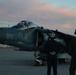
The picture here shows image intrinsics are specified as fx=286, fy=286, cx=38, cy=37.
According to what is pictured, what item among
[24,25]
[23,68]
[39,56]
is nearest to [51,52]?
[23,68]

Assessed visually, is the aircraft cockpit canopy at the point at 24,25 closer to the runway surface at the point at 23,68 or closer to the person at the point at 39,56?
the person at the point at 39,56

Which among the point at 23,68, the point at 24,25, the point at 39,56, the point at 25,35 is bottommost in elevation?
the point at 23,68

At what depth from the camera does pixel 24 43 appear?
18.1 m

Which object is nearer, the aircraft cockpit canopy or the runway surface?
the runway surface

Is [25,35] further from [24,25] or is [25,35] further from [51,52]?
[51,52]

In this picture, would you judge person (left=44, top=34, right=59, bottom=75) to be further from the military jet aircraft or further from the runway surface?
the military jet aircraft

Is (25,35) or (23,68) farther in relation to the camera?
(25,35)

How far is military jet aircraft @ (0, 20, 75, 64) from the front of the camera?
17359 millimetres

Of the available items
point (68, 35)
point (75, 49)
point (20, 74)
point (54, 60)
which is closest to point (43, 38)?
point (68, 35)

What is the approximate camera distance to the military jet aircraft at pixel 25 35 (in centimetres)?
1736

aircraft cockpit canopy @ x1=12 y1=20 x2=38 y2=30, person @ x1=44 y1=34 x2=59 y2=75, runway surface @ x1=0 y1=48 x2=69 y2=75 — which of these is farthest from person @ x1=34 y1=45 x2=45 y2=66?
person @ x1=44 y1=34 x2=59 y2=75

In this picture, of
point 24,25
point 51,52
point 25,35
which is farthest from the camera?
point 24,25

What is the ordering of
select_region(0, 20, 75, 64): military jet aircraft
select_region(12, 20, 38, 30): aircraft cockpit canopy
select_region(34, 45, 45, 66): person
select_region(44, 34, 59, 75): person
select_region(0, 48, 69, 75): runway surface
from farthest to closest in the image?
select_region(12, 20, 38, 30): aircraft cockpit canopy
select_region(34, 45, 45, 66): person
select_region(0, 20, 75, 64): military jet aircraft
select_region(0, 48, 69, 75): runway surface
select_region(44, 34, 59, 75): person

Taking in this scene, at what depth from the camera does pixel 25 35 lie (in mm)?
18125
